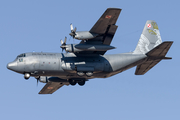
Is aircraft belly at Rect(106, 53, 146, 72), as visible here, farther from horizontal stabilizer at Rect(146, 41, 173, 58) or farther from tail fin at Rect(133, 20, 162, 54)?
tail fin at Rect(133, 20, 162, 54)

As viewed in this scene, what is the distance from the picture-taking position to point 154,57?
31.5 m

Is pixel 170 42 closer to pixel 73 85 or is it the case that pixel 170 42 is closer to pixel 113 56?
pixel 113 56

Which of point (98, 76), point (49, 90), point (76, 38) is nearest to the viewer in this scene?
point (76, 38)

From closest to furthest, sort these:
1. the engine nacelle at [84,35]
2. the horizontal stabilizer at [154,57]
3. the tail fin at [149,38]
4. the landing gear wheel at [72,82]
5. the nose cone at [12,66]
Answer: the engine nacelle at [84,35]
the nose cone at [12,66]
the horizontal stabilizer at [154,57]
the landing gear wheel at [72,82]
the tail fin at [149,38]

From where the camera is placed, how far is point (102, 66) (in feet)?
102

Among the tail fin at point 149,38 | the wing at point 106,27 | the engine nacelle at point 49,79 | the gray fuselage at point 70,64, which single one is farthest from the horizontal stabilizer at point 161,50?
the engine nacelle at point 49,79

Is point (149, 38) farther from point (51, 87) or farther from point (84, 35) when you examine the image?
point (51, 87)

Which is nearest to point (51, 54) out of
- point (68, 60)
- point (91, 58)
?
point (68, 60)

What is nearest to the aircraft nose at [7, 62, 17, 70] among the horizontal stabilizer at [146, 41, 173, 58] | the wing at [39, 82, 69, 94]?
the wing at [39, 82, 69, 94]

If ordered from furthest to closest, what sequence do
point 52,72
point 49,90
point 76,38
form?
1. point 49,90
2. point 52,72
3. point 76,38

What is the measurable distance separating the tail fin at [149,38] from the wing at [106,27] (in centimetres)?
451

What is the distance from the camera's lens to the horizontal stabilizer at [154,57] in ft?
98.5

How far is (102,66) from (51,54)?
4.53 metres

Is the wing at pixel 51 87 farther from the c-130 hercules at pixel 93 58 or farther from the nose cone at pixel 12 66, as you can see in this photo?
the nose cone at pixel 12 66
